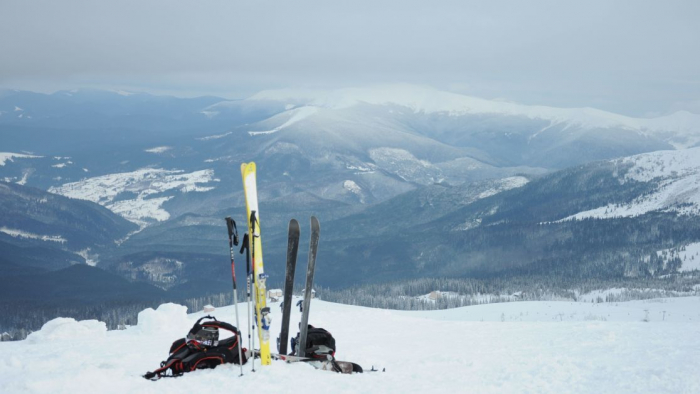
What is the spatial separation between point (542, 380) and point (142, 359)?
1162 cm

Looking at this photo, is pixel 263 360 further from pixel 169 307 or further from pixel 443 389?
pixel 169 307

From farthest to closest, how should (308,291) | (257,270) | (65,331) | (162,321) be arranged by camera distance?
(162,321)
(65,331)
(308,291)
(257,270)

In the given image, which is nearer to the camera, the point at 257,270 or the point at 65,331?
the point at 257,270

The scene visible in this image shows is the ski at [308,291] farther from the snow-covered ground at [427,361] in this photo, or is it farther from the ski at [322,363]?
the snow-covered ground at [427,361]

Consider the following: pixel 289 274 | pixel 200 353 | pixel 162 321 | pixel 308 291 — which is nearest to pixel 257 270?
pixel 289 274

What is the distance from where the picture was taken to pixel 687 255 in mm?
187500

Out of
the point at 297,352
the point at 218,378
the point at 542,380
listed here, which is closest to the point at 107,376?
the point at 218,378

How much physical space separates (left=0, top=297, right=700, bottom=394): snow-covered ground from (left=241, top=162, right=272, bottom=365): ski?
60 centimetres

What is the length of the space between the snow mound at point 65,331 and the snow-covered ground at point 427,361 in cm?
10

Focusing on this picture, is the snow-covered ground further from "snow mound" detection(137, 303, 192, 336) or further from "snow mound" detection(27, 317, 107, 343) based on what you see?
"snow mound" detection(137, 303, 192, 336)

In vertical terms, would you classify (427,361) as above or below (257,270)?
below

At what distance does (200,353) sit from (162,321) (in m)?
18.0

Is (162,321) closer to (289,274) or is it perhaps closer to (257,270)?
(289,274)

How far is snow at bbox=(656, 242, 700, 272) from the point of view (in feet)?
581
